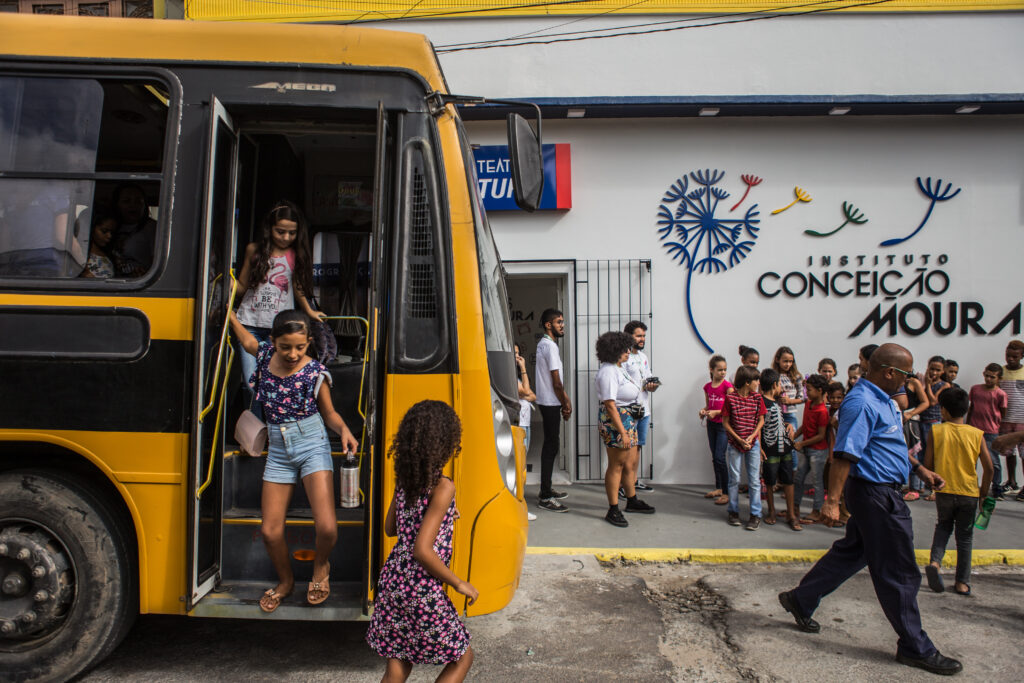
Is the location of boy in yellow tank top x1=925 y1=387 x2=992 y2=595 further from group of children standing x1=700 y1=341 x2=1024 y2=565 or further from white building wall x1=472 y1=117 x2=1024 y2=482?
white building wall x1=472 y1=117 x2=1024 y2=482

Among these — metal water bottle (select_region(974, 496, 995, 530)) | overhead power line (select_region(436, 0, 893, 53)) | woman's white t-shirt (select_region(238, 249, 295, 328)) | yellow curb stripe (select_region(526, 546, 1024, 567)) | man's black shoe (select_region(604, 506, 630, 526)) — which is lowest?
yellow curb stripe (select_region(526, 546, 1024, 567))

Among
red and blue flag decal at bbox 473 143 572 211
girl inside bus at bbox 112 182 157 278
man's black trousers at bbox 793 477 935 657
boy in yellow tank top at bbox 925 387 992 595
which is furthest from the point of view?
red and blue flag decal at bbox 473 143 572 211

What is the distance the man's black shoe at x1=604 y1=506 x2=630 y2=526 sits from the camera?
261 inches

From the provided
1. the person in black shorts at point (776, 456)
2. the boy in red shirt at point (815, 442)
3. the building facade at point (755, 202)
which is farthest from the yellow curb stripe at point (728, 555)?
the building facade at point (755, 202)

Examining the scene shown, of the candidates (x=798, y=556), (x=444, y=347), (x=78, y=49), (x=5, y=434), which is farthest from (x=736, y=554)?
(x=78, y=49)

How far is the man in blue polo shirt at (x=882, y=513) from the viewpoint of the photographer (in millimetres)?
3871

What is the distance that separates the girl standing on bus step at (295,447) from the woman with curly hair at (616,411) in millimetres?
3257

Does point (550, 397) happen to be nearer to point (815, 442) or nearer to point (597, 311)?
point (597, 311)

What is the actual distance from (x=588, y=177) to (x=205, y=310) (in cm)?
592

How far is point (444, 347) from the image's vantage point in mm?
3520

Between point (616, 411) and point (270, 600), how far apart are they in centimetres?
364

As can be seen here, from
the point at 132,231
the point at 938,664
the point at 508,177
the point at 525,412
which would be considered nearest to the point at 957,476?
the point at 938,664

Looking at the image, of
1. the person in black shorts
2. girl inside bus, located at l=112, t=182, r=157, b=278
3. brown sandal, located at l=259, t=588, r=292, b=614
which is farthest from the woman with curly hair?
girl inside bus, located at l=112, t=182, r=157, b=278

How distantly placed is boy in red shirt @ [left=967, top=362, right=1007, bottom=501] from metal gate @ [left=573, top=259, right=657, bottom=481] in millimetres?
3530
